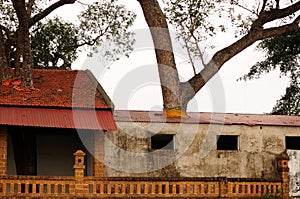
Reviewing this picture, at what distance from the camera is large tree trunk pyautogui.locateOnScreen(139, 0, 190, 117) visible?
17.8 meters

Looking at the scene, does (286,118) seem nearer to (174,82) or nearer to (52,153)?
(174,82)

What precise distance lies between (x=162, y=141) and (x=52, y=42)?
30.4 ft

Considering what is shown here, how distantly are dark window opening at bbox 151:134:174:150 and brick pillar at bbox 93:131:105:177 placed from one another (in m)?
2.31

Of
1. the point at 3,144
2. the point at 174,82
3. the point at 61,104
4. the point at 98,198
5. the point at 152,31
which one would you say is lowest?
the point at 98,198

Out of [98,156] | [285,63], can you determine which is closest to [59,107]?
[98,156]

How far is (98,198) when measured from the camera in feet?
39.7

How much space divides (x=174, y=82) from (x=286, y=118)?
3.92 metres

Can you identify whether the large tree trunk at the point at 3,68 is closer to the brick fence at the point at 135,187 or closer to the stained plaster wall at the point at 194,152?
the stained plaster wall at the point at 194,152

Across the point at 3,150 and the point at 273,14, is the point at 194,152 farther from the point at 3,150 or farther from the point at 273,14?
the point at 3,150

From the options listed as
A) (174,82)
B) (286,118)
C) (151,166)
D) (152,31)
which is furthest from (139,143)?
(286,118)

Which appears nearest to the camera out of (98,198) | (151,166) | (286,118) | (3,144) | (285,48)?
(98,198)

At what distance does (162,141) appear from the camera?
1745 cm

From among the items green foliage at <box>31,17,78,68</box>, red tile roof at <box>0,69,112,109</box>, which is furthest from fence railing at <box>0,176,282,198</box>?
green foliage at <box>31,17,78,68</box>

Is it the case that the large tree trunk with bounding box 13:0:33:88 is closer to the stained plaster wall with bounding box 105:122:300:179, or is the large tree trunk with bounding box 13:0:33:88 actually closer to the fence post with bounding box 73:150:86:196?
the stained plaster wall with bounding box 105:122:300:179
